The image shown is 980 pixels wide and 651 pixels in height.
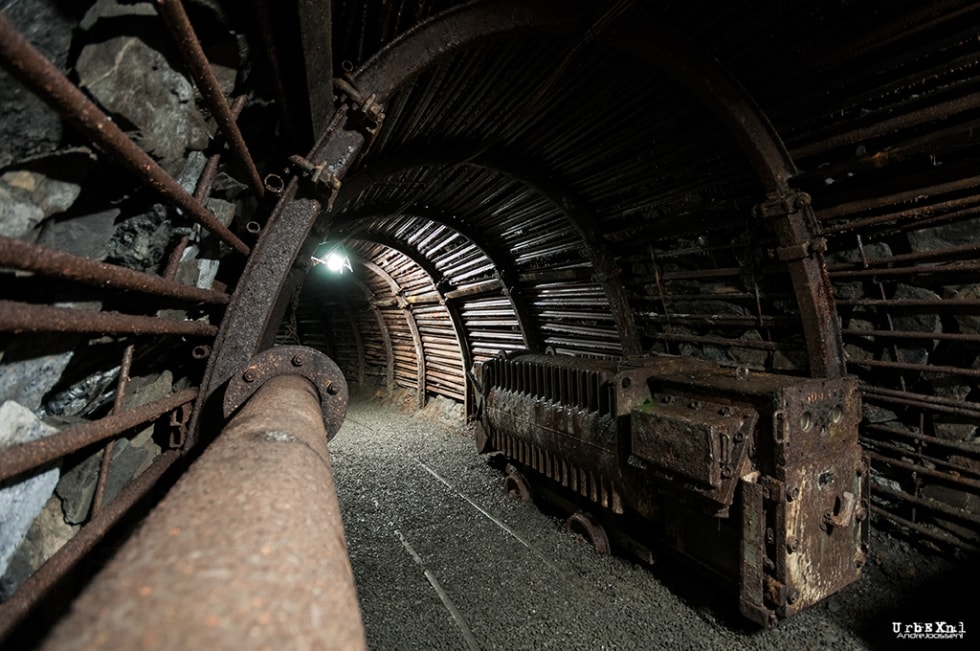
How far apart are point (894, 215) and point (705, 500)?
110 inches

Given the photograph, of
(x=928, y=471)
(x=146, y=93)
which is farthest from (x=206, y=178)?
(x=928, y=471)

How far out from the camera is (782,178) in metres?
3.94

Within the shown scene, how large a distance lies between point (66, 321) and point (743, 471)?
3.53m

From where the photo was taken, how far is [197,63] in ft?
4.53

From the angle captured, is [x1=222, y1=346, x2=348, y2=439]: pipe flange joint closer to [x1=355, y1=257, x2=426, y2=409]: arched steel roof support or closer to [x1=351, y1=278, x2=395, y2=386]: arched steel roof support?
[x1=355, y1=257, x2=426, y2=409]: arched steel roof support

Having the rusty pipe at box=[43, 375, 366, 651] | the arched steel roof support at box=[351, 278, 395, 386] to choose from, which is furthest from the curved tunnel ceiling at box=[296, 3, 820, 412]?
the arched steel roof support at box=[351, 278, 395, 386]

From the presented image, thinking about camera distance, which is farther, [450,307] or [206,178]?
[450,307]

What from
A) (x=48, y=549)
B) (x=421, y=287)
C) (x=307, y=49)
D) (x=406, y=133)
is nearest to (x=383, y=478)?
(x=421, y=287)

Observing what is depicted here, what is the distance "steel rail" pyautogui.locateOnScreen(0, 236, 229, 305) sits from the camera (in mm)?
888

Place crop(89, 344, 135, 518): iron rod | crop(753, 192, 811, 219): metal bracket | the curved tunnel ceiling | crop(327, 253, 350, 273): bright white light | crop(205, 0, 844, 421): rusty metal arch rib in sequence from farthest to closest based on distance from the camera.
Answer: crop(327, 253, 350, 273): bright white light, the curved tunnel ceiling, crop(753, 192, 811, 219): metal bracket, crop(205, 0, 844, 421): rusty metal arch rib, crop(89, 344, 135, 518): iron rod

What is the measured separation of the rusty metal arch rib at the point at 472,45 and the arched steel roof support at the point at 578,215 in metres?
2.04

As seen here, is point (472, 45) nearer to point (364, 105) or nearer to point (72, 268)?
point (364, 105)

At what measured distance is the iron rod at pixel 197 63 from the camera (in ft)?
3.97

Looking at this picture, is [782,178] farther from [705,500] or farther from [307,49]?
[307,49]
